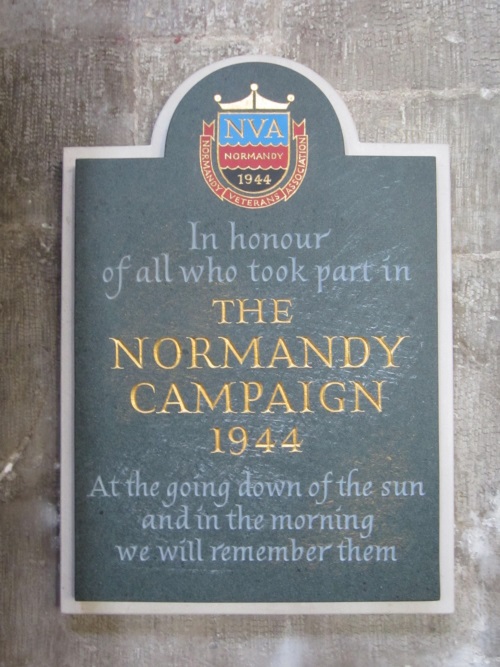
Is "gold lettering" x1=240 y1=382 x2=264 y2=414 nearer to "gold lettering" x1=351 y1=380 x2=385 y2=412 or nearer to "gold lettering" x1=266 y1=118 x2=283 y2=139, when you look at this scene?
"gold lettering" x1=351 y1=380 x2=385 y2=412

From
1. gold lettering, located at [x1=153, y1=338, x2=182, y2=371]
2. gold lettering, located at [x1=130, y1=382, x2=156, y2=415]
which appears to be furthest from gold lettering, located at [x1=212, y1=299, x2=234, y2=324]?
gold lettering, located at [x1=130, y1=382, x2=156, y2=415]

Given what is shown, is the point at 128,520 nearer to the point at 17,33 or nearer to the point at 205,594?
the point at 205,594

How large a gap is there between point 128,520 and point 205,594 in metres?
0.26

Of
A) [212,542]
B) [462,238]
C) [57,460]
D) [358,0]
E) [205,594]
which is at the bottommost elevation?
[205,594]

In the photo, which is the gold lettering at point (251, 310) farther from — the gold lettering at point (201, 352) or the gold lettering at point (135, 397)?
the gold lettering at point (135, 397)

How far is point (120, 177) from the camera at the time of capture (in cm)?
170

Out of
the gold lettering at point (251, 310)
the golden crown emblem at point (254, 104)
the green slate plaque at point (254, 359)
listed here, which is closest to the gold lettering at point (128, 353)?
the green slate plaque at point (254, 359)

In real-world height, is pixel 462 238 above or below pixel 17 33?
below

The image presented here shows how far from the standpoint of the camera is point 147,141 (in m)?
1.72

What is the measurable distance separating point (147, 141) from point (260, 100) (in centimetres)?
30

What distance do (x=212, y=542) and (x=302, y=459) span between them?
0.99ft

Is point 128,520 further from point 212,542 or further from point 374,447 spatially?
point 374,447

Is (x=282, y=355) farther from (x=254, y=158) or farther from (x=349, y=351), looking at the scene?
(x=254, y=158)

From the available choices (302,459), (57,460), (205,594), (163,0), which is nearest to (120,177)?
(163,0)
